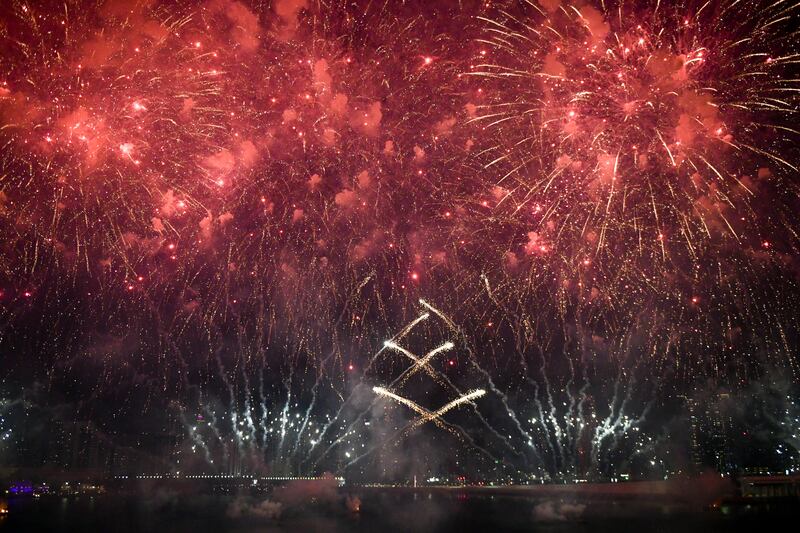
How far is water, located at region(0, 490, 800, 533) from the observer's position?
29.0 metres

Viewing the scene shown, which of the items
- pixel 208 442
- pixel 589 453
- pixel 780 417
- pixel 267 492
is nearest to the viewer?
pixel 267 492

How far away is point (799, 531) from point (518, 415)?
35.2 meters

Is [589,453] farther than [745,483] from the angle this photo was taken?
Yes

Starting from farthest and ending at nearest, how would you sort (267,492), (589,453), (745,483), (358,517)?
(589,453) < (267,492) < (745,483) < (358,517)

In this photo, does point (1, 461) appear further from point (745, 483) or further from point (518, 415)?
point (745, 483)

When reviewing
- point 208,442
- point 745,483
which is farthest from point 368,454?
point 745,483

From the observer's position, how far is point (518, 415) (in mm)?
Answer: 60656

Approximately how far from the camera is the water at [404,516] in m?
29.0

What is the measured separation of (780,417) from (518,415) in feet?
97.6

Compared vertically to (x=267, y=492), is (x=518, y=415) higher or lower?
higher

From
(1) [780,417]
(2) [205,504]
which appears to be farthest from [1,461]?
(1) [780,417]

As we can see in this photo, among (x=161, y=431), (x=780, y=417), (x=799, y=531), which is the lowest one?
(x=799, y=531)

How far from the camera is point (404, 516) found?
1324 inches

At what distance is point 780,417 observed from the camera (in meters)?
60.0
